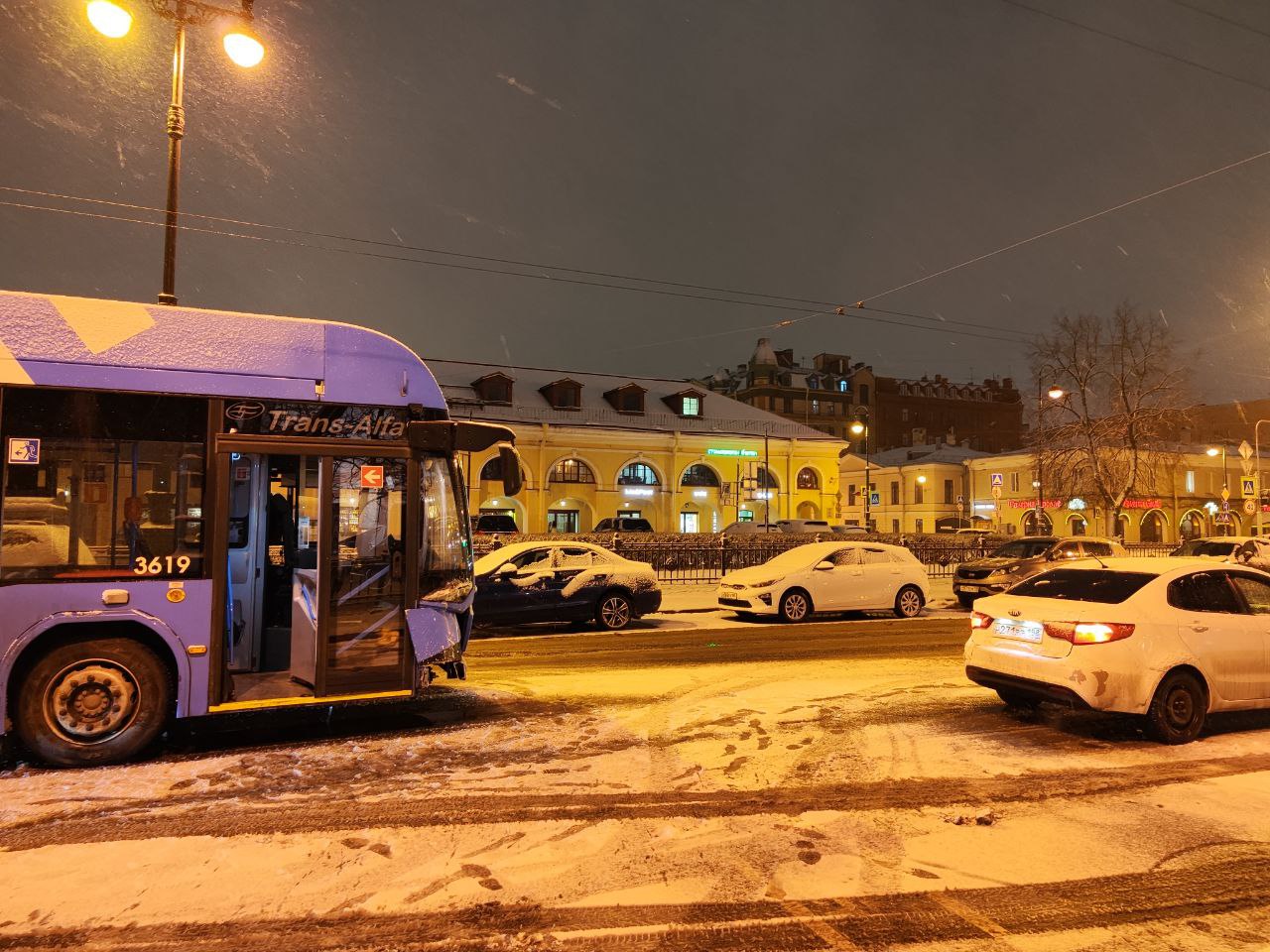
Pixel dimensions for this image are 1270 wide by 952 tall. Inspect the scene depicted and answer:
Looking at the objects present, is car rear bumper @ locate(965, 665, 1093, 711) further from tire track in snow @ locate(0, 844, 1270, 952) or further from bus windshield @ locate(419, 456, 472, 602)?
bus windshield @ locate(419, 456, 472, 602)

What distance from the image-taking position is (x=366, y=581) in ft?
22.6

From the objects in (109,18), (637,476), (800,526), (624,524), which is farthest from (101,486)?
(637,476)

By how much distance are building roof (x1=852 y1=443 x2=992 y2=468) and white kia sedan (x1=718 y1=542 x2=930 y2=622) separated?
48.6 meters

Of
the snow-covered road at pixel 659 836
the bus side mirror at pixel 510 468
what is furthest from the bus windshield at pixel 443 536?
the snow-covered road at pixel 659 836

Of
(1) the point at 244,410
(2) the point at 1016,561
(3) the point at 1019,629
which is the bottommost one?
(3) the point at 1019,629

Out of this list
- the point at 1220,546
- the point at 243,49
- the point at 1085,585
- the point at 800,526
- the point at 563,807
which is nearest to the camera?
the point at 563,807

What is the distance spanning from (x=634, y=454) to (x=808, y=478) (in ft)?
34.4

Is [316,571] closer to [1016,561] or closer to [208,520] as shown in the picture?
[208,520]

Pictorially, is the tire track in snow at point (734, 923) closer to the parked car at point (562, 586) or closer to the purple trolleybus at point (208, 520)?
the purple trolleybus at point (208, 520)

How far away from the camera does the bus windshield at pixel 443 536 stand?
23.4 feet

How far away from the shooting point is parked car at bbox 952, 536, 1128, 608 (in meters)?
18.2

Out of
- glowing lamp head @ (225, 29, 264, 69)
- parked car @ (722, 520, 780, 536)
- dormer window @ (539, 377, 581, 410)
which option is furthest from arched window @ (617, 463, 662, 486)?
glowing lamp head @ (225, 29, 264, 69)

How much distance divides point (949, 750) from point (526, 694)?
4.27m

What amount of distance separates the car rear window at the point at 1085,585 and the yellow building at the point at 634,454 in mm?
29973
